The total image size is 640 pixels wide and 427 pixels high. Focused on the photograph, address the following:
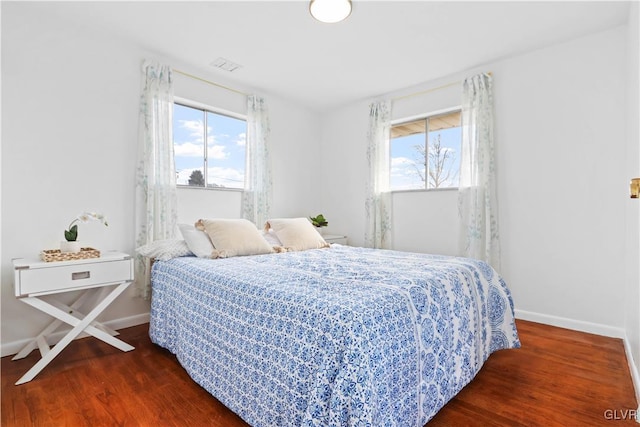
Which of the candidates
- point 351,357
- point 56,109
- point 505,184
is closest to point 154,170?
point 56,109

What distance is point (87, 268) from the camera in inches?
84.9

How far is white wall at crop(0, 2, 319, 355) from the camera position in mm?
2279

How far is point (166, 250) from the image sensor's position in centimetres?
250

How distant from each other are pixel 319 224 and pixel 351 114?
1626 millimetres

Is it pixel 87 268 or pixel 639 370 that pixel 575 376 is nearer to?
pixel 639 370

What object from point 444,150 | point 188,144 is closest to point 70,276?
point 188,144

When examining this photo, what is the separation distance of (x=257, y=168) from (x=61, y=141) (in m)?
1.85

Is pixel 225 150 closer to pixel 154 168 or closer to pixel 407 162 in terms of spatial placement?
pixel 154 168

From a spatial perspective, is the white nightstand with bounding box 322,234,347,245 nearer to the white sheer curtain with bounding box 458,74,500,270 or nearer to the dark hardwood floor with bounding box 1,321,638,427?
the white sheer curtain with bounding box 458,74,500,270

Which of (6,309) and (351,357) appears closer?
(351,357)

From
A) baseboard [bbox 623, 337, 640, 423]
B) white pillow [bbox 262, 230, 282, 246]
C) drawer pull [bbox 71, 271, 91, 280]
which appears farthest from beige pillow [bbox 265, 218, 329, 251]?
baseboard [bbox 623, 337, 640, 423]

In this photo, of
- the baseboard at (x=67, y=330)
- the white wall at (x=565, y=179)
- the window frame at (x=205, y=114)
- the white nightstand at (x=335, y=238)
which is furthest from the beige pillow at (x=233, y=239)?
the white wall at (x=565, y=179)

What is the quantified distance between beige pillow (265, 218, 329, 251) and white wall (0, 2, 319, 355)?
98 centimetres

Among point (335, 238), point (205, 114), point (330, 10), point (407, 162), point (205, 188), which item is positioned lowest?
point (335, 238)
